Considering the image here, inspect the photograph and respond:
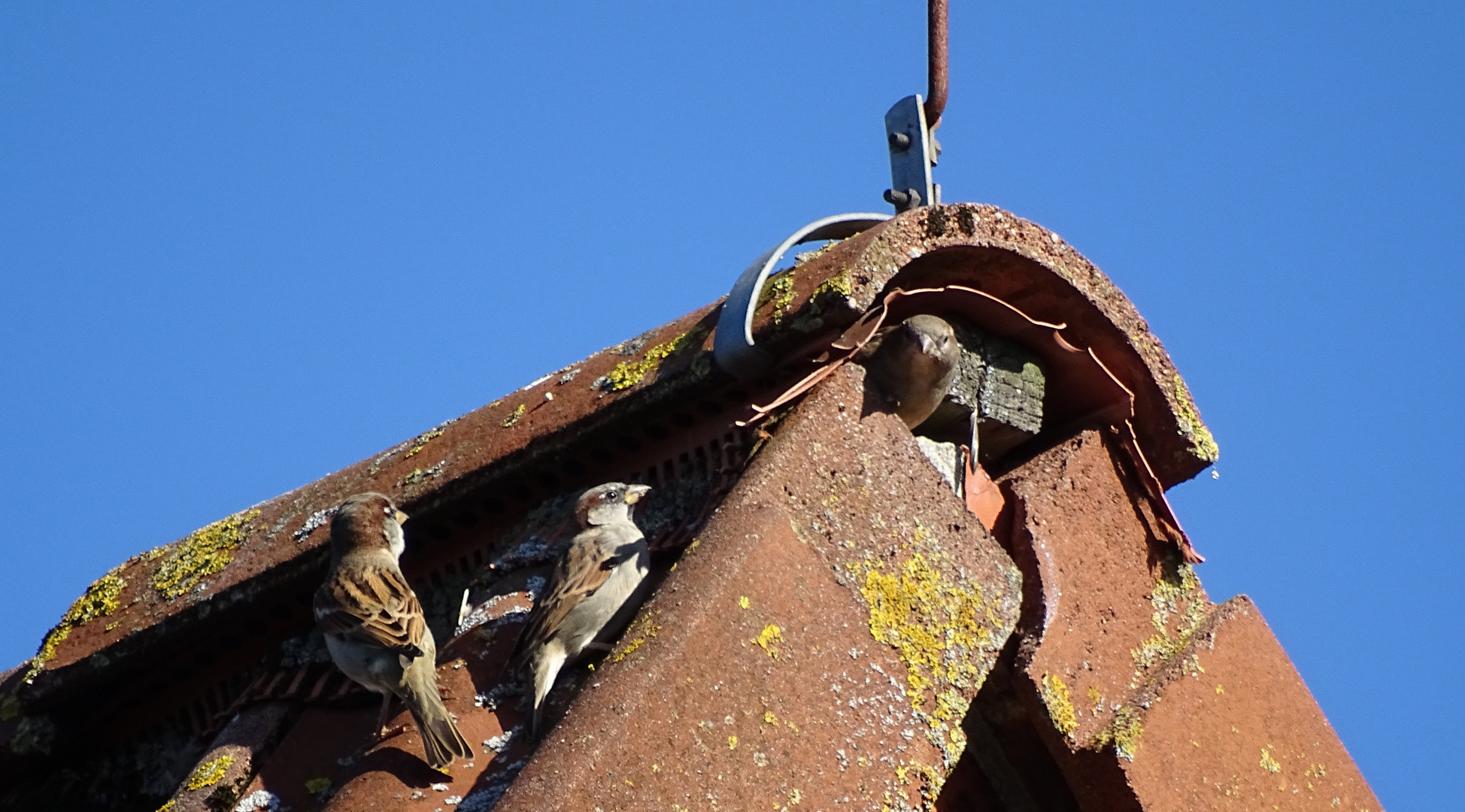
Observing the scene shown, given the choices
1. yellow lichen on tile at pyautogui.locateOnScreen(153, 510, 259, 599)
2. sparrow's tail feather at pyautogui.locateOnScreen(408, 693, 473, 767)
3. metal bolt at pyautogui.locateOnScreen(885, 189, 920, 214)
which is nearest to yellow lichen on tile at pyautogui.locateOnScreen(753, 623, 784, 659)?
sparrow's tail feather at pyautogui.locateOnScreen(408, 693, 473, 767)

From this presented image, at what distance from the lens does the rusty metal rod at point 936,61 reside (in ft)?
12.2

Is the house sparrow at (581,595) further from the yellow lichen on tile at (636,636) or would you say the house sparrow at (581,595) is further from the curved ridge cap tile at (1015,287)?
the curved ridge cap tile at (1015,287)

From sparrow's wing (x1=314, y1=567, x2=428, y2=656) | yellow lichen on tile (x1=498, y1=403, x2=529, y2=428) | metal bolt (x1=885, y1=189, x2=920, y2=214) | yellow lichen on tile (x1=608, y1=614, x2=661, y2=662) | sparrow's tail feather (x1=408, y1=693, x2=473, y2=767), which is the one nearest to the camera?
yellow lichen on tile (x1=608, y1=614, x2=661, y2=662)

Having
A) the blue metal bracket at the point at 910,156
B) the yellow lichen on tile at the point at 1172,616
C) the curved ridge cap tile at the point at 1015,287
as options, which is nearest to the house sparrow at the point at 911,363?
the curved ridge cap tile at the point at 1015,287

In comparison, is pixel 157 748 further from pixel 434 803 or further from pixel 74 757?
pixel 434 803

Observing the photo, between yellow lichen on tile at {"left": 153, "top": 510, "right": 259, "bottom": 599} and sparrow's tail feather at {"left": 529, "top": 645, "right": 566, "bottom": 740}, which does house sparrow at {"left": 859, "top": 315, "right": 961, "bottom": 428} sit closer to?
sparrow's tail feather at {"left": 529, "top": 645, "right": 566, "bottom": 740}

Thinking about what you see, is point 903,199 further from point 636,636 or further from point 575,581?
point 636,636

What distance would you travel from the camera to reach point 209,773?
3139mm

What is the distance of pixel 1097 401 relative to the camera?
365 centimetres

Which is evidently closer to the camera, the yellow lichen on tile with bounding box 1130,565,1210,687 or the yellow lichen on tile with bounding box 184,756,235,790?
the yellow lichen on tile with bounding box 184,756,235,790

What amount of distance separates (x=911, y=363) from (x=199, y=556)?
64.5 inches

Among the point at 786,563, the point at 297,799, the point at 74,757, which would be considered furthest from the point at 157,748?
the point at 786,563

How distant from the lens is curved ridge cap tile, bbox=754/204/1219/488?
3209mm

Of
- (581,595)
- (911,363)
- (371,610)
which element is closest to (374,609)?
(371,610)
